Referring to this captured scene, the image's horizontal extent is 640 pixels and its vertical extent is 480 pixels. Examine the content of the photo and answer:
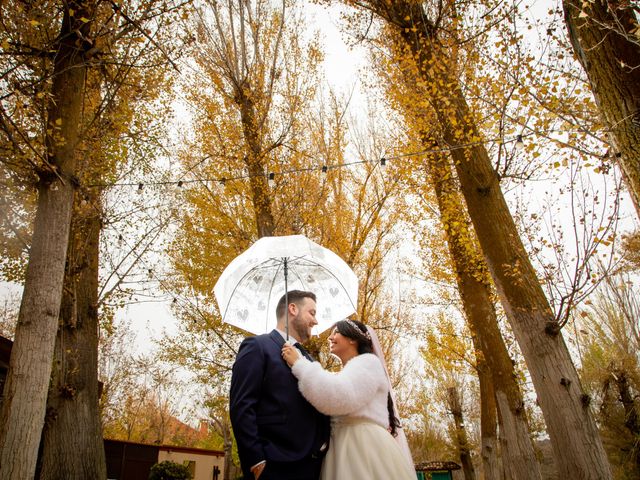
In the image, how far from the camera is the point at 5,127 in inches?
155

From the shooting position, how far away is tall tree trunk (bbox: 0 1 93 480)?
3.53 meters

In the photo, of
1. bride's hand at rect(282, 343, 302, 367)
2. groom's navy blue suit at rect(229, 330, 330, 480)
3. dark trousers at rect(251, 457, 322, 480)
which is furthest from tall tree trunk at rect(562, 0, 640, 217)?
dark trousers at rect(251, 457, 322, 480)

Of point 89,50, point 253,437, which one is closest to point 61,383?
point 89,50

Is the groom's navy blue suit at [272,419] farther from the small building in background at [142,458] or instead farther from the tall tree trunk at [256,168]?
the small building in background at [142,458]

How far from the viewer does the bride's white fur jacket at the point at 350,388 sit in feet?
7.64

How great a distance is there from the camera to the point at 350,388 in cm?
240

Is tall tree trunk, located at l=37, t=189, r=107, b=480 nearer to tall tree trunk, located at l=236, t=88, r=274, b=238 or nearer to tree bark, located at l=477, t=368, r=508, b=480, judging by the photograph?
tall tree trunk, located at l=236, t=88, r=274, b=238

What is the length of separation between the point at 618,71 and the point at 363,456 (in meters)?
3.23

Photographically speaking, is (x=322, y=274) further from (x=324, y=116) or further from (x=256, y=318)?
(x=324, y=116)

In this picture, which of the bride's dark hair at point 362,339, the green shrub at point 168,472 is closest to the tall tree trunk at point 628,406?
the green shrub at point 168,472

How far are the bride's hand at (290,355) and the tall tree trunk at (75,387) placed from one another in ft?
17.2

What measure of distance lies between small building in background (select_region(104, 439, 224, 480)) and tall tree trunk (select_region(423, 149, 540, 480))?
45.6ft

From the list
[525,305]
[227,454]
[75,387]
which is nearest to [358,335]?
[525,305]

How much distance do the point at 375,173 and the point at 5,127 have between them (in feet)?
28.5
